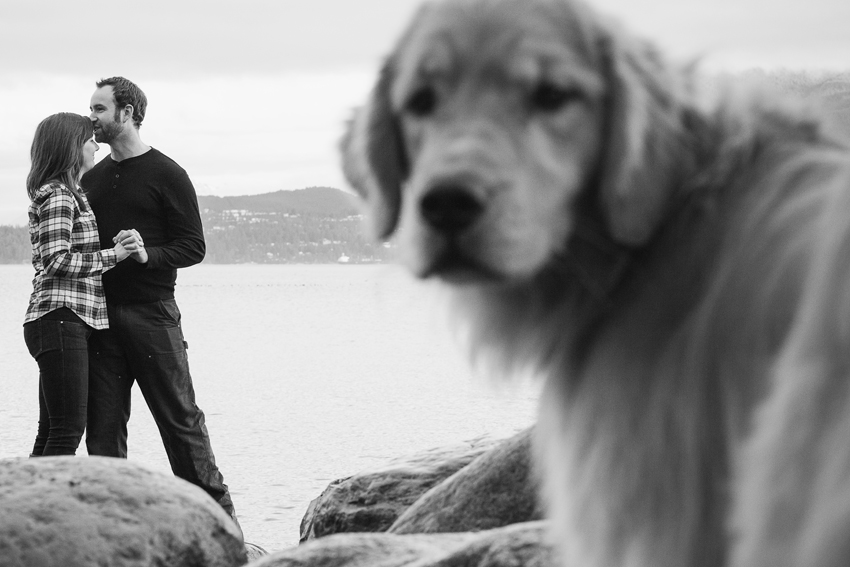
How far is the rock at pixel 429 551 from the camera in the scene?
3.69 m

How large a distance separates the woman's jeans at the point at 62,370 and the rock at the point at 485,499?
7.59ft

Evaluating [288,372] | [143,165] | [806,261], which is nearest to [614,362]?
[806,261]

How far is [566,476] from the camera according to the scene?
2.46 metres

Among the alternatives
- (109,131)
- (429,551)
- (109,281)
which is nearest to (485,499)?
(429,551)

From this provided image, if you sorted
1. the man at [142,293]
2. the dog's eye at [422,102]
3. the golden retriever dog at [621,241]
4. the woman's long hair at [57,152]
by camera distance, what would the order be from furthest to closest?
the man at [142,293] → the woman's long hair at [57,152] → the dog's eye at [422,102] → the golden retriever dog at [621,241]

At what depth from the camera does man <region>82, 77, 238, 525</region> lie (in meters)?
6.56

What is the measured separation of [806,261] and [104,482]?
3880 mm

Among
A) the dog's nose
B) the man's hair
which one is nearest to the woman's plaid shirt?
the man's hair

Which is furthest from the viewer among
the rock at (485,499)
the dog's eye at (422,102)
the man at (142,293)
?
the man at (142,293)

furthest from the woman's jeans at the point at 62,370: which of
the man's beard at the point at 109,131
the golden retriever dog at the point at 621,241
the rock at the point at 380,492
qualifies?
the golden retriever dog at the point at 621,241

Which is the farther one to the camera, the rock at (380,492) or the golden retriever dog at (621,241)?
the rock at (380,492)

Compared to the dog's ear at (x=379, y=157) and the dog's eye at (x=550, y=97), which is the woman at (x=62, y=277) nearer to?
the dog's ear at (x=379, y=157)

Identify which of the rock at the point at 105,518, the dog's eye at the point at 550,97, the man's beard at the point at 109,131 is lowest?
the rock at the point at 105,518

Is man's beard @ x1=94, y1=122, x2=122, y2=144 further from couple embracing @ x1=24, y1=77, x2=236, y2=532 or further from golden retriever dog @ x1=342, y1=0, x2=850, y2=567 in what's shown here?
golden retriever dog @ x1=342, y1=0, x2=850, y2=567
